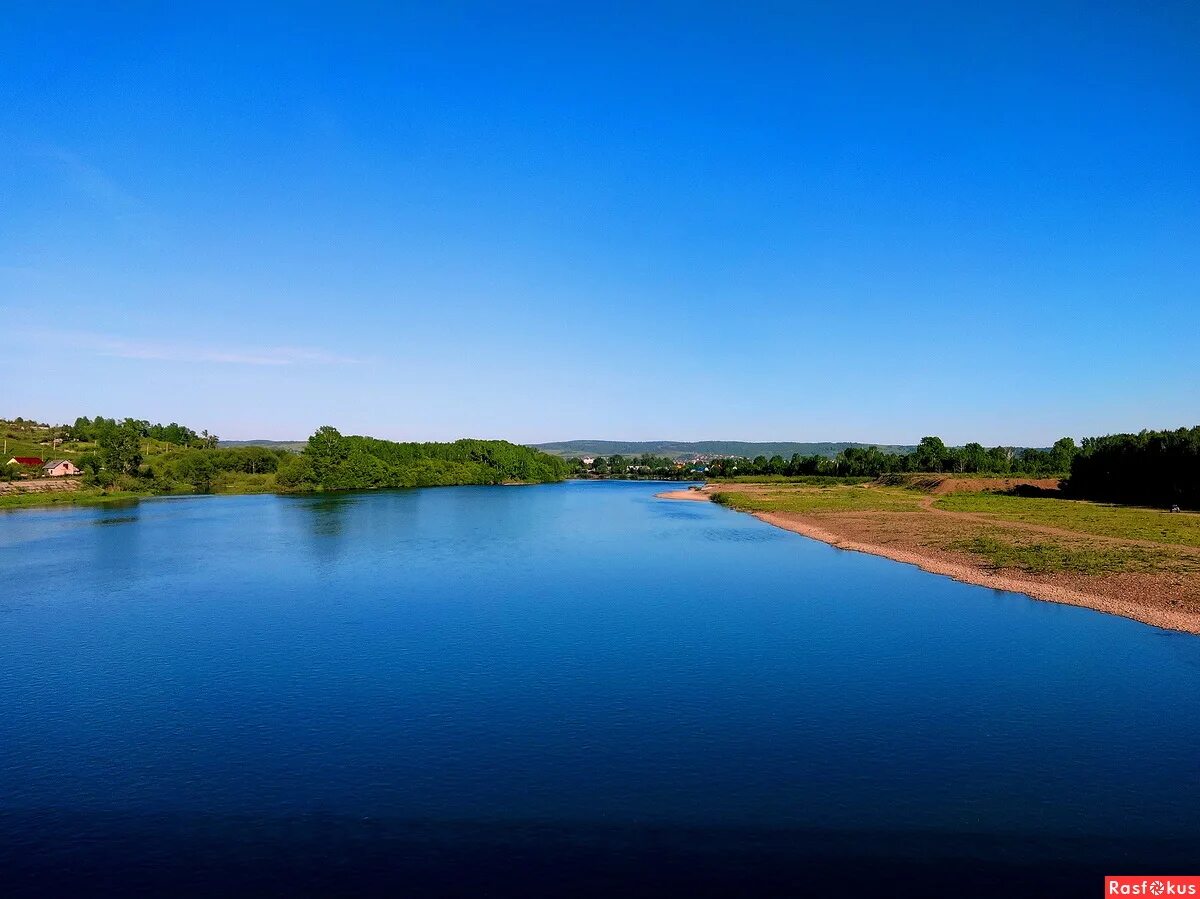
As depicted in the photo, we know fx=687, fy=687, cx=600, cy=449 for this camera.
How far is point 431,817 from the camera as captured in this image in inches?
577

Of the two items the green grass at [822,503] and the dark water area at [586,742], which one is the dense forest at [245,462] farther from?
the dark water area at [586,742]

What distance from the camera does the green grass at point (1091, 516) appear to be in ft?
175

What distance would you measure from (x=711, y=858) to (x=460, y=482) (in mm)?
164339

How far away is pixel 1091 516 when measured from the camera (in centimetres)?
6812

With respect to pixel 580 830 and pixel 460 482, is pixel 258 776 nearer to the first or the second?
pixel 580 830

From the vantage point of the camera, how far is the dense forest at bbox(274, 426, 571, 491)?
443 feet

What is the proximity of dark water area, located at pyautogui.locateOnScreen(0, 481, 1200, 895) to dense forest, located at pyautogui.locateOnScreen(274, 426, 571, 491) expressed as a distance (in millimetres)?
98684

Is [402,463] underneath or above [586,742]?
above

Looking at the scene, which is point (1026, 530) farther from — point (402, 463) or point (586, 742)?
point (402, 463)

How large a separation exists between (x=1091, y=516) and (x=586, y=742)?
69.9m

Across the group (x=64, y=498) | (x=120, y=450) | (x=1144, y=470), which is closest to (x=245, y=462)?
(x=120, y=450)

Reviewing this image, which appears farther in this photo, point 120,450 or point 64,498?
point 120,450

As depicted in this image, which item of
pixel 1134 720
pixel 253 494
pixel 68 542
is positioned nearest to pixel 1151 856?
pixel 1134 720

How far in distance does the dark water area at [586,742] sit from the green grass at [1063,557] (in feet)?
24.8
